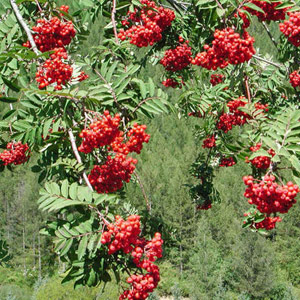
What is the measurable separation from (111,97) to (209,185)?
3613mm

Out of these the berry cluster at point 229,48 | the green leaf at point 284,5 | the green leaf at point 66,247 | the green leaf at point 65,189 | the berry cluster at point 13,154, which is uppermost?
the green leaf at point 284,5

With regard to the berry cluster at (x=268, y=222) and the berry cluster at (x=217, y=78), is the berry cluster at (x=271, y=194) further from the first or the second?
the berry cluster at (x=217, y=78)

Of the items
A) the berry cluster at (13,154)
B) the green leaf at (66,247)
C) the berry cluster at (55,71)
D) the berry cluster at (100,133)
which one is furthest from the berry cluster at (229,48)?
the berry cluster at (13,154)

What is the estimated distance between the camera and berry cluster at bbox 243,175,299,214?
241cm

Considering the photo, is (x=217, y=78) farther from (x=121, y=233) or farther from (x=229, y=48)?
(x=121, y=233)

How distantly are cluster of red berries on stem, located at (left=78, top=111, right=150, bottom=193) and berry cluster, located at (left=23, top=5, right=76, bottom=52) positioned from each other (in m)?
1.07

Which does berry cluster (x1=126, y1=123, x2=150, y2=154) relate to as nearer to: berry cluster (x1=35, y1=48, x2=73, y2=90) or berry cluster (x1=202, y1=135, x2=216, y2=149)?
berry cluster (x1=35, y1=48, x2=73, y2=90)

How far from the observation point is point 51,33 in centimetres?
304

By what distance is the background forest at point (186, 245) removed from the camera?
36.2 m

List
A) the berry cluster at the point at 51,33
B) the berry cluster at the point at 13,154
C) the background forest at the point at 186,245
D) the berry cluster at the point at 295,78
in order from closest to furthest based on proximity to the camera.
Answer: the berry cluster at the point at 51,33
the berry cluster at the point at 13,154
the berry cluster at the point at 295,78
the background forest at the point at 186,245

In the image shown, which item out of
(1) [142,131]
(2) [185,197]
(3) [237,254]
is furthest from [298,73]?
(2) [185,197]

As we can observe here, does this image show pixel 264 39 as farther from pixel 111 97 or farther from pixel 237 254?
pixel 111 97

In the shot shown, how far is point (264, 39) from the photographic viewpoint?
290 ft

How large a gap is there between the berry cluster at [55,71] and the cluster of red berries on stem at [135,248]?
1106 millimetres
